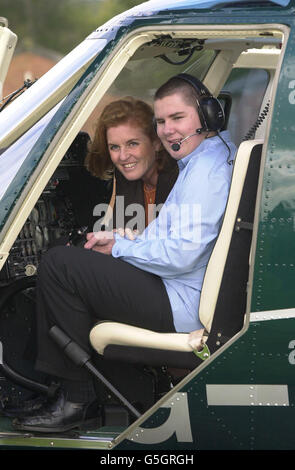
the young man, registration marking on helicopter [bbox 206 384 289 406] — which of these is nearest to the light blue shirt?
the young man

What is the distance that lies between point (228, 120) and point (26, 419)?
2.46 m

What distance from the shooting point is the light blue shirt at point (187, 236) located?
308cm

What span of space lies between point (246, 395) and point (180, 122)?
47.2 inches

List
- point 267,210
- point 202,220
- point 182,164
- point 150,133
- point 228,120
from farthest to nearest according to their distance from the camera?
point 228,120
point 150,133
point 182,164
point 202,220
point 267,210

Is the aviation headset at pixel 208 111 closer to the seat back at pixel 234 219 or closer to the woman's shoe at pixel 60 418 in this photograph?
the seat back at pixel 234 219

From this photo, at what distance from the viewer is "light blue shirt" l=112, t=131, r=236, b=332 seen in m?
3.08

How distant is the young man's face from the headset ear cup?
0.14 feet

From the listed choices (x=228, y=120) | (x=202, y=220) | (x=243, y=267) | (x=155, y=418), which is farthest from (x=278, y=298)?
(x=228, y=120)

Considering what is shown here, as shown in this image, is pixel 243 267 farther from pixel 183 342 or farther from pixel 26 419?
pixel 26 419

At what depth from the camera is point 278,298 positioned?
113 inches

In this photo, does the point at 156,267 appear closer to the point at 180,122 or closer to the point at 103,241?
the point at 103,241

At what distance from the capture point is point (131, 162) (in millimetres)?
3742
